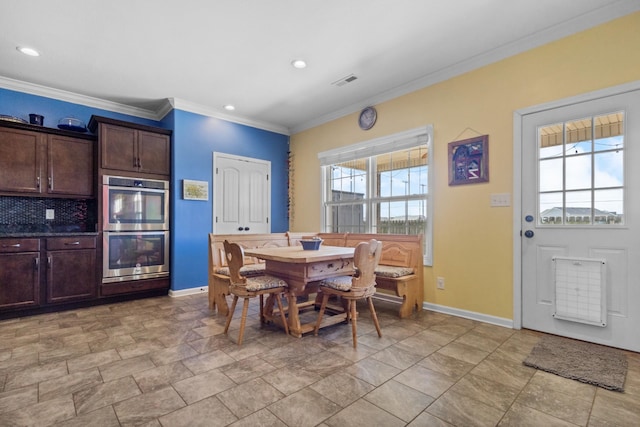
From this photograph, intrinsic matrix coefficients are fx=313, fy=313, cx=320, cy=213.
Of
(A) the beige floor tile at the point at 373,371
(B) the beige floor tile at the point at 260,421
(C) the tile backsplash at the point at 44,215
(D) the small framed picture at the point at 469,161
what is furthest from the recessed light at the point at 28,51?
(D) the small framed picture at the point at 469,161

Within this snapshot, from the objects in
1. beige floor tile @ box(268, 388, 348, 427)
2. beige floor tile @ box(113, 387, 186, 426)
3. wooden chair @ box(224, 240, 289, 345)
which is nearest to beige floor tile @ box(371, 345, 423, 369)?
beige floor tile @ box(268, 388, 348, 427)

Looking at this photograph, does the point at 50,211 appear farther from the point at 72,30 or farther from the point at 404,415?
the point at 404,415

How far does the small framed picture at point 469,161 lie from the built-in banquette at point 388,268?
2.63ft

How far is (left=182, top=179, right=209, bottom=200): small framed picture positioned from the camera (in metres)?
4.52

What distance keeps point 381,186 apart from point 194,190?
2.72 metres

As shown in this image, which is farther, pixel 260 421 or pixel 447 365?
pixel 447 365

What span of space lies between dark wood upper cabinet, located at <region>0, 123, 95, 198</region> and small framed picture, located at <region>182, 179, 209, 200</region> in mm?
1135

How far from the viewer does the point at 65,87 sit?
3986 millimetres

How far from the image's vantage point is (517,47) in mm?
3018

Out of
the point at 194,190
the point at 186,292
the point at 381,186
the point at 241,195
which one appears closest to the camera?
the point at 381,186

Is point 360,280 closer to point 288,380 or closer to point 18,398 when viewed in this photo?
point 288,380

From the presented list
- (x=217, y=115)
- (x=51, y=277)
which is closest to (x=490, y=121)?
(x=217, y=115)

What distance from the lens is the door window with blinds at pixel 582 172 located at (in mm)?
2555

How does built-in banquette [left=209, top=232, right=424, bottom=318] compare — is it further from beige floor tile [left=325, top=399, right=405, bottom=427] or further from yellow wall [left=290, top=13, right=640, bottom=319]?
beige floor tile [left=325, top=399, right=405, bottom=427]
